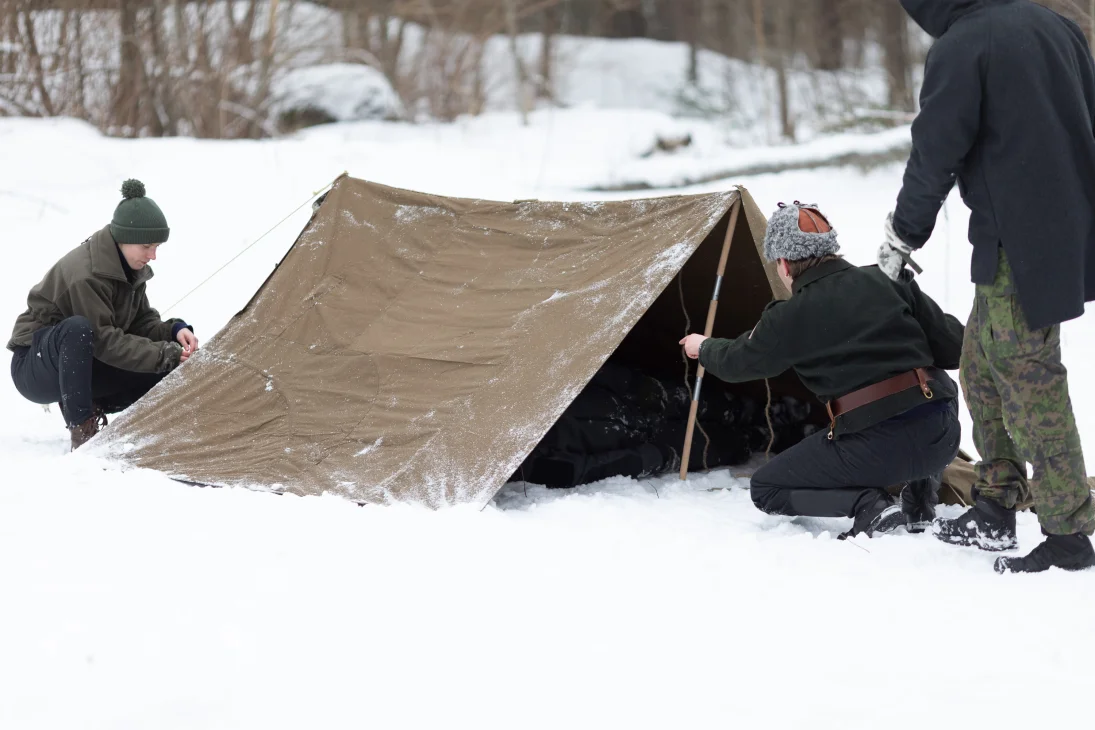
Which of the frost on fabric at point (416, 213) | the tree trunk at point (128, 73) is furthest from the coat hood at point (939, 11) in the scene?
the tree trunk at point (128, 73)

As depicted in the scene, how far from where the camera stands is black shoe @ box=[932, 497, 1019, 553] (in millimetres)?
2686

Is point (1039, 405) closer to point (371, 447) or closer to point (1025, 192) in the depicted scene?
point (1025, 192)

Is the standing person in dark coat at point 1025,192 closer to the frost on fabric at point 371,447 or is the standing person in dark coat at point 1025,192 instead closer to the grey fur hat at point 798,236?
the grey fur hat at point 798,236

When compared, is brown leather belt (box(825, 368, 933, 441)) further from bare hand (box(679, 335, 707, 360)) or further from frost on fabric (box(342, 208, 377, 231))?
frost on fabric (box(342, 208, 377, 231))

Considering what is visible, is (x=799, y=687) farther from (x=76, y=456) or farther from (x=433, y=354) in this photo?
(x=76, y=456)

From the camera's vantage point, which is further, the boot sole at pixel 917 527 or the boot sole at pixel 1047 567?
the boot sole at pixel 917 527

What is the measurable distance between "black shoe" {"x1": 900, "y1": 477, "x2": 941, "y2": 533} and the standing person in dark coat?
41 cm

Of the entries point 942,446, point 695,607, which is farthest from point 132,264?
point 942,446

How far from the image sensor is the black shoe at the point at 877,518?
2805 millimetres

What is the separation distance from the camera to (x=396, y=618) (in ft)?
7.41

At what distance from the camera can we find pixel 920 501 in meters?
2.94

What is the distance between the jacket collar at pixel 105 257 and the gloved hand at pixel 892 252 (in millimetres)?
2563

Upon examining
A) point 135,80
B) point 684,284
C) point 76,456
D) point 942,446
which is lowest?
point 76,456

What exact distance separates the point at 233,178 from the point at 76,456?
16.2 ft
